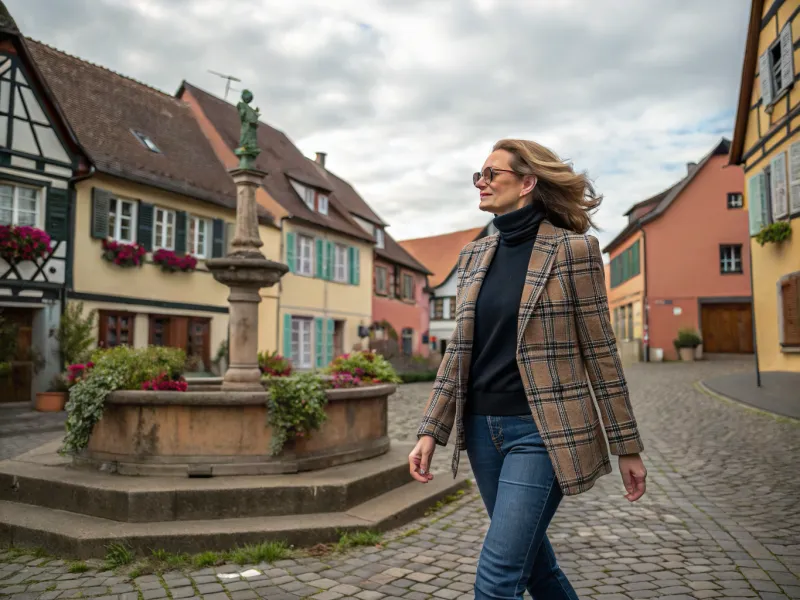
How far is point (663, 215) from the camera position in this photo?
2844 cm

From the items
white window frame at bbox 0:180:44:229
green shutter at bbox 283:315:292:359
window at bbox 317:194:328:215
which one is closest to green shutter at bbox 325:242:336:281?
window at bbox 317:194:328:215

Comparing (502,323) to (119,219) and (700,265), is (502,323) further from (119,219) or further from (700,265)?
(700,265)

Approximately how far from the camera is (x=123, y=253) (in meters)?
16.2

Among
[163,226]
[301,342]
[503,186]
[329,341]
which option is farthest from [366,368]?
[329,341]

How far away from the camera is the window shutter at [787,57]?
1386cm

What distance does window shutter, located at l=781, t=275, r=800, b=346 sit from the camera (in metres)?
14.0

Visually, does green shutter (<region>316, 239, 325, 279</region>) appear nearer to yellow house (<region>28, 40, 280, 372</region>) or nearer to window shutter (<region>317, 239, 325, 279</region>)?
window shutter (<region>317, 239, 325, 279</region>)

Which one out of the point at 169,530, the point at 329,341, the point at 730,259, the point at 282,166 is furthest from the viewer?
the point at 730,259

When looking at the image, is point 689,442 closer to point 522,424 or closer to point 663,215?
point 522,424

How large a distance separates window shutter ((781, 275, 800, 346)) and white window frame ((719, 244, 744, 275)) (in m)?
13.9

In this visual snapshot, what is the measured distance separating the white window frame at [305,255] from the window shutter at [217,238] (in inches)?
146

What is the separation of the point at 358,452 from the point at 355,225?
71.7ft

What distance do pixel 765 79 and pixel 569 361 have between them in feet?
50.8

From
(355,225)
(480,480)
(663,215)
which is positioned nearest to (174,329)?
(355,225)
